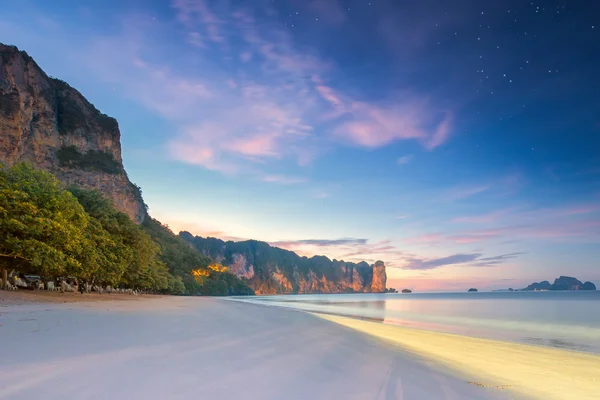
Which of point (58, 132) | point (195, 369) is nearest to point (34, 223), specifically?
point (195, 369)

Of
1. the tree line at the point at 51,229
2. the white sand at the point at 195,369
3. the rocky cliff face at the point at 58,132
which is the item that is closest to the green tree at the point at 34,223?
the tree line at the point at 51,229

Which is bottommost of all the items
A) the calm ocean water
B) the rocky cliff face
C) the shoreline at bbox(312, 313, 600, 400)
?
the calm ocean water

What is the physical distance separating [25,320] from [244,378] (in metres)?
8.17

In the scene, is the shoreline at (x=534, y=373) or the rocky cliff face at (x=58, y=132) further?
the rocky cliff face at (x=58, y=132)

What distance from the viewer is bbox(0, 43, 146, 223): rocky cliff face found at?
6881cm

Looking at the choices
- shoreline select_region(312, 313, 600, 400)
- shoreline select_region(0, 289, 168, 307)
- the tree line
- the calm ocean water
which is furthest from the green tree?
the calm ocean water

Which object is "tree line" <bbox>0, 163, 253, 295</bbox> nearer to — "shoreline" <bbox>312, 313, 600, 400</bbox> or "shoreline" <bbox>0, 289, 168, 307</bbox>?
"shoreline" <bbox>0, 289, 168, 307</bbox>

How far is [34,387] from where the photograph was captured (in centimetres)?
402

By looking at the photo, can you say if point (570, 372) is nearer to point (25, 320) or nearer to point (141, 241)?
point (25, 320)

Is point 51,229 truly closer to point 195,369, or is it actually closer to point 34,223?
point 34,223

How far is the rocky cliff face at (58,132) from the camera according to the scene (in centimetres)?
6881

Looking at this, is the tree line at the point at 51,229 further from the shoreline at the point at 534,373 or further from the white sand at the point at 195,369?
the shoreline at the point at 534,373

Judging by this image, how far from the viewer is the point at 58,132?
286 ft

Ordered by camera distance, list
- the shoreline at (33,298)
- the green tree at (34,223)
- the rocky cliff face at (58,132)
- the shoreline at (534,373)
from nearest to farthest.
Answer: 1. the shoreline at (534,373)
2. the shoreline at (33,298)
3. the green tree at (34,223)
4. the rocky cliff face at (58,132)
